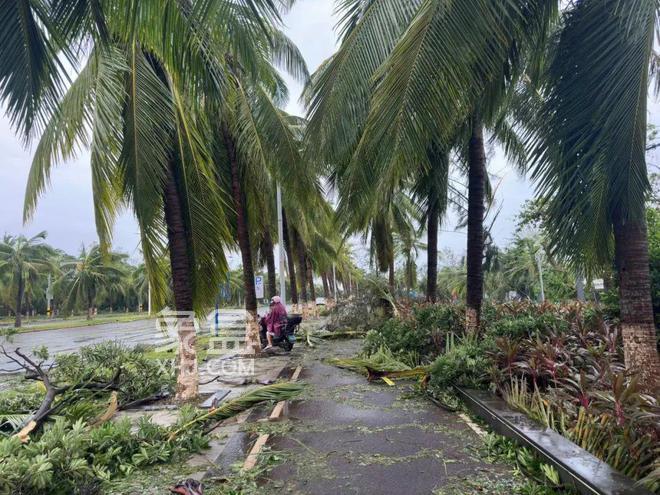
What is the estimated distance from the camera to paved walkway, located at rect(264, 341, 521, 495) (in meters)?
3.76

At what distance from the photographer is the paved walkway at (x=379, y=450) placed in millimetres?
3764

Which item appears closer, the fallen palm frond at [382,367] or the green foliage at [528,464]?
the green foliage at [528,464]

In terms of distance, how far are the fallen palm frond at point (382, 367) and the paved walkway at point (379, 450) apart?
23.3 inches

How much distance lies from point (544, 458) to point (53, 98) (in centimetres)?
479

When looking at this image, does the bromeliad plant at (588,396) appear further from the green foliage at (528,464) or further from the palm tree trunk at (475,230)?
the palm tree trunk at (475,230)

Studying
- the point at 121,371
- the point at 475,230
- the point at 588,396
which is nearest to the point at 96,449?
the point at 121,371

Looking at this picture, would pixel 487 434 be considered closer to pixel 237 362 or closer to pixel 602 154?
pixel 602 154

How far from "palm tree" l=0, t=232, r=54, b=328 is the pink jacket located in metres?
34.7

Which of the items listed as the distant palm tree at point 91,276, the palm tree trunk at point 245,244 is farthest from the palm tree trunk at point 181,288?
the distant palm tree at point 91,276

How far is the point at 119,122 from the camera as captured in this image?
19.7 ft

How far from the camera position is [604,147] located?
436cm

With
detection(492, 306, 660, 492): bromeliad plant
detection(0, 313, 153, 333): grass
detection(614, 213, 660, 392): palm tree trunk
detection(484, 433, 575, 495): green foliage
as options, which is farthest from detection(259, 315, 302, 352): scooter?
detection(0, 313, 153, 333): grass

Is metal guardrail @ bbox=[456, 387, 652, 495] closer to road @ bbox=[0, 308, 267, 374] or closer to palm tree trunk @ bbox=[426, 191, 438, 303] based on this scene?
palm tree trunk @ bbox=[426, 191, 438, 303]

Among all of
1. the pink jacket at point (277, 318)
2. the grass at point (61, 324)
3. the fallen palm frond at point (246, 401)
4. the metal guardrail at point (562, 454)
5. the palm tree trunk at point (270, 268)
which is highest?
the palm tree trunk at point (270, 268)
